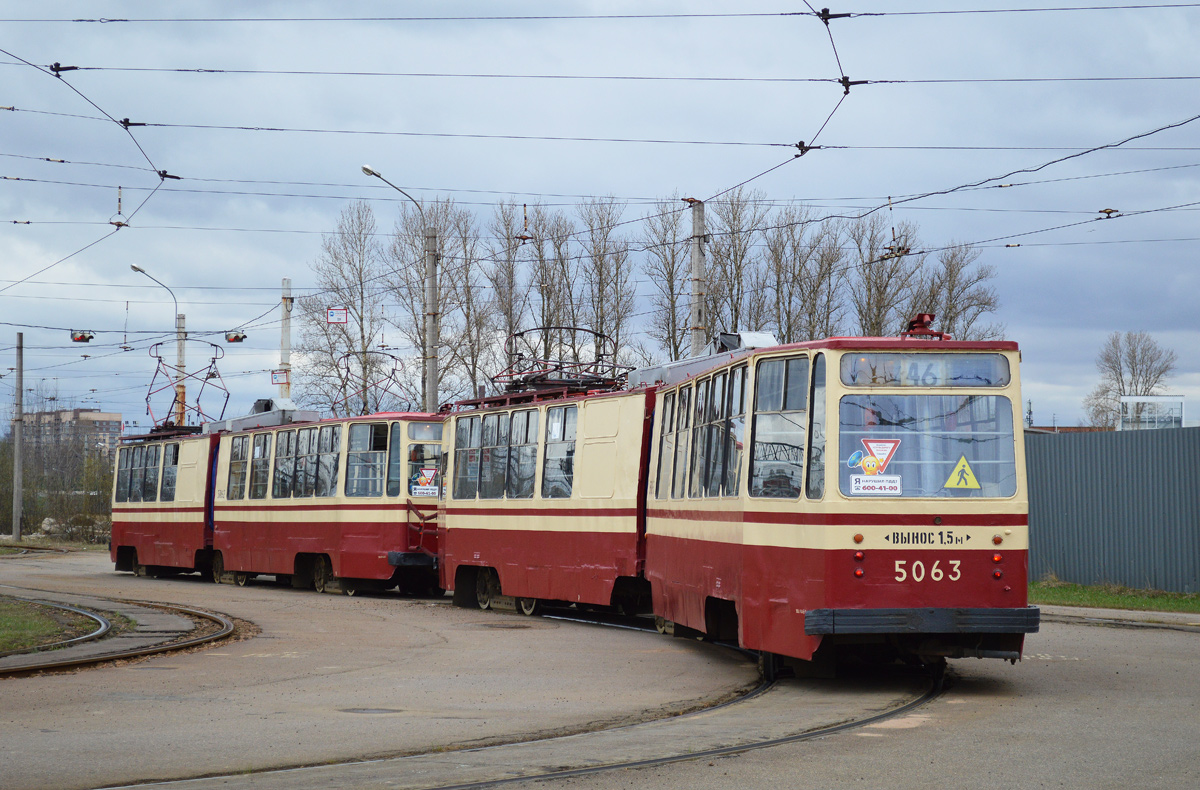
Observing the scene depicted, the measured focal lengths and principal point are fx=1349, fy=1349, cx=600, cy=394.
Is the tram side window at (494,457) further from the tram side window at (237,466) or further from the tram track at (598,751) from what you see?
the tram track at (598,751)

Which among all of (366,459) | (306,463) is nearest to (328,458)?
(306,463)

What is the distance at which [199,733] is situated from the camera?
→ 8.99m

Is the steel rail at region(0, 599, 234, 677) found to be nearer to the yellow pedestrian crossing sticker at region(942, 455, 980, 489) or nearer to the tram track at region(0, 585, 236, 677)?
the tram track at region(0, 585, 236, 677)

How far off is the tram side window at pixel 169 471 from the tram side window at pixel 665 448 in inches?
731

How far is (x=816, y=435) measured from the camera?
10.9m

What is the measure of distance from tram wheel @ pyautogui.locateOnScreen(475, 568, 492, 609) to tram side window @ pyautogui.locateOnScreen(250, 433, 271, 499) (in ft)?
23.9

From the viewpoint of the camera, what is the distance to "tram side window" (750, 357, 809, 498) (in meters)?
11.0

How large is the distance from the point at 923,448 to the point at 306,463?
16671 millimetres

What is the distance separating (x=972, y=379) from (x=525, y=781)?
217 inches

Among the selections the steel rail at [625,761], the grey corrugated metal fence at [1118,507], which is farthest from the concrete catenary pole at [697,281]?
the steel rail at [625,761]

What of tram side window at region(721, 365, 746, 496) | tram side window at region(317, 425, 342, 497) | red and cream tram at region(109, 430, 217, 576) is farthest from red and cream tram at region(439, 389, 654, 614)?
red and cream tram at region(109, 430, 217, 576)

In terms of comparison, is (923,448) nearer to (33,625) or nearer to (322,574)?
(33,625)

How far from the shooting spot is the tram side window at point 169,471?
1215 inches

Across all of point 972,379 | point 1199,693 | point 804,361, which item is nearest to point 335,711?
point 804,361
